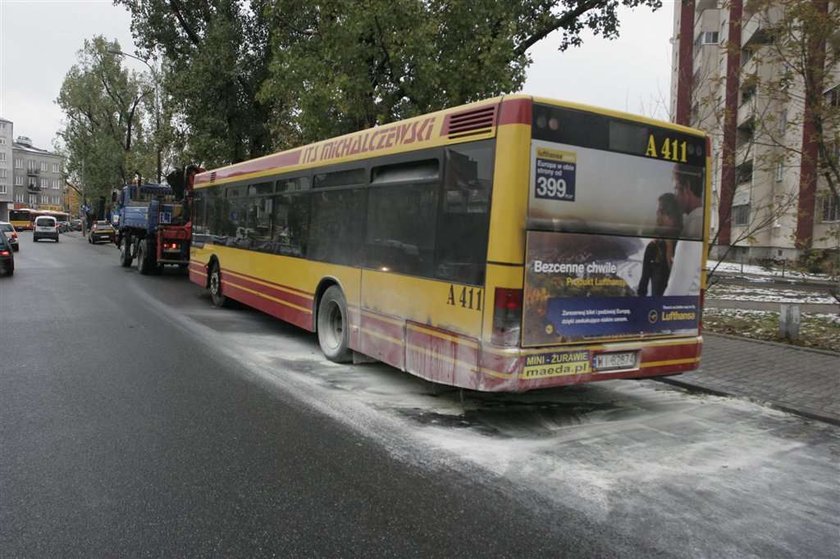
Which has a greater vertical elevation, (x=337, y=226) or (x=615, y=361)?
(x=337, y=226)

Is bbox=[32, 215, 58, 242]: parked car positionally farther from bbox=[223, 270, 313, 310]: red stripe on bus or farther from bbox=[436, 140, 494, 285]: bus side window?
bbox=[436, 140, 494, 285]: bus side window

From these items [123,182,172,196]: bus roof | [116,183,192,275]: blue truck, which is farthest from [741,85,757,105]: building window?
[123,182,172,196]: bus roof

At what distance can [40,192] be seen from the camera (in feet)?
402

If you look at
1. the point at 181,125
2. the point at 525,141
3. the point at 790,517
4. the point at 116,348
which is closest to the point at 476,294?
the point at 525,141

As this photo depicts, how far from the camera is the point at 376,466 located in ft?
14.2

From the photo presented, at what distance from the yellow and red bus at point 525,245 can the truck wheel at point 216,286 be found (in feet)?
19.3

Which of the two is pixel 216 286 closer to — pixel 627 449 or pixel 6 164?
pixel 627 449

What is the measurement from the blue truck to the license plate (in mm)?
14900

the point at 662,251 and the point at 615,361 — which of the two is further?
the point at 662,251

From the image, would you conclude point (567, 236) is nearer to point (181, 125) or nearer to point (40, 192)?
point (181, 125)

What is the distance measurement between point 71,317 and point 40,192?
133276 mm

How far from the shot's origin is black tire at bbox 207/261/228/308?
12.4 m

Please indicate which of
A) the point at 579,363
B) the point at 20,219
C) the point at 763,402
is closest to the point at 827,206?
the point at 763,402

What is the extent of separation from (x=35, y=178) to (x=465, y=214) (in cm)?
14003
